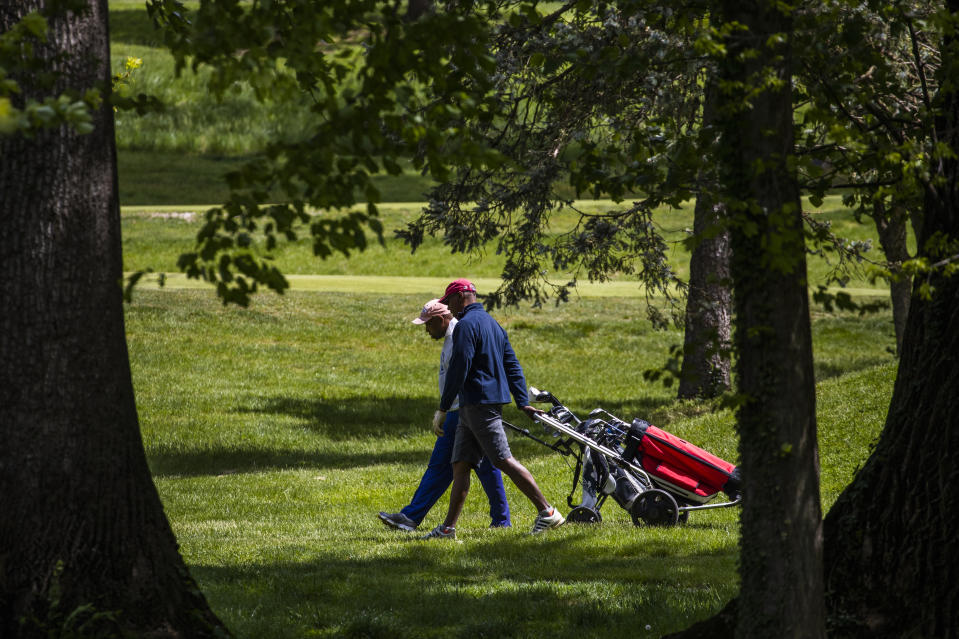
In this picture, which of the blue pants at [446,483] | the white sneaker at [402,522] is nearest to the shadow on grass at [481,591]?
the blue pants at [446,483]

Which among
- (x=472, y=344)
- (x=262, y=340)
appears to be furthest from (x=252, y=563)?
(x=262, y=340)

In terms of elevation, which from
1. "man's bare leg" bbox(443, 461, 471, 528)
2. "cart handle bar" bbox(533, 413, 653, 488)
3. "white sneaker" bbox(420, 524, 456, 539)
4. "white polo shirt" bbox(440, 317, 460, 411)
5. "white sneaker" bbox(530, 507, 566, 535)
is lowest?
"white sneaker" bbox(420, 524, 456, 539)

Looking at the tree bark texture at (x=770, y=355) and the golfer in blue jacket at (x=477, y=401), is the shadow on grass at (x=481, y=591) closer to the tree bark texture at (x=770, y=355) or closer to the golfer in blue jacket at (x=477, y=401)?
the golfer in blue jacket at (x=477, y=401)

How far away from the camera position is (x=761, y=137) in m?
3.95

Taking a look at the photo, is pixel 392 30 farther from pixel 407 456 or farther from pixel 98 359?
pixel 407 456

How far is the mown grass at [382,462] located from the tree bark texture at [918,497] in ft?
3.74

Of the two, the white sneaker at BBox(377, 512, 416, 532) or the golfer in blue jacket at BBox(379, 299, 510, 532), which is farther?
the white sneaker at BBox(377, 512, 416, 532)

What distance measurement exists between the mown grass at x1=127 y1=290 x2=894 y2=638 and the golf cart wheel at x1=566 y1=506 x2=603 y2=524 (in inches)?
6.7

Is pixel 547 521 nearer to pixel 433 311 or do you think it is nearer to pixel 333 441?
pixel 433 311

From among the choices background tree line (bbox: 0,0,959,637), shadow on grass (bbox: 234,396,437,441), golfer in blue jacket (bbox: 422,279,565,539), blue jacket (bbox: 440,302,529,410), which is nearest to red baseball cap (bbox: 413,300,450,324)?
golfer in blue jacket (bbox: 422,279,565,539)

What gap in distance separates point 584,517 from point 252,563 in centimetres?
283

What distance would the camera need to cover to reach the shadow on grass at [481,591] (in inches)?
226

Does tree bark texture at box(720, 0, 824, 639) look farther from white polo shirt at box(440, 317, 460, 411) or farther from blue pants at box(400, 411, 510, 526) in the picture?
blue pants at box(400, 411, 510, 526)

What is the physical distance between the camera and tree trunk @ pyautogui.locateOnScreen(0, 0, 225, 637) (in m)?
4.59
